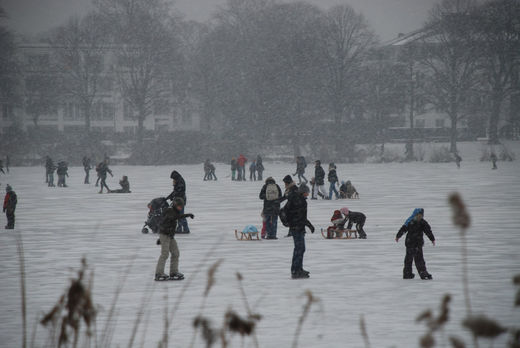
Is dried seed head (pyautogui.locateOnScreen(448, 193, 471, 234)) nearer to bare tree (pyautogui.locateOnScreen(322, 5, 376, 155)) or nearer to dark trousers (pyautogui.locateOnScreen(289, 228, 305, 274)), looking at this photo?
dark trousers (pyautogui.locateOnScreen(289, 228, 305, 274))

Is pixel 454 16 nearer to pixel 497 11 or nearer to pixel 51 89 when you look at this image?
pixel 497 11

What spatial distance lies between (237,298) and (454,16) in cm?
5238

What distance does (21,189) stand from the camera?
34562 millimetres

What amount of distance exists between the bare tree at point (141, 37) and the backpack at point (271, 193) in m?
46.2

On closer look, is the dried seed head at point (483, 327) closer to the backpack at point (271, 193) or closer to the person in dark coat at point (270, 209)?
the person in dark coat at point (270, 209)

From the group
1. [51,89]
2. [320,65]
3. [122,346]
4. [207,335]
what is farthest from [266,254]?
[51,89]

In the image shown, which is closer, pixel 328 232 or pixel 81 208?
pixel 328 232

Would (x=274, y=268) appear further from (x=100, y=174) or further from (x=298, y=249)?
(x=100, y=174)

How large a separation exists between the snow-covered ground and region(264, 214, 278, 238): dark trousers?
0.65m

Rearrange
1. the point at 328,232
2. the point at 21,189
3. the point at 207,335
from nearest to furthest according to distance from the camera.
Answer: the point at 207,335
the point at 328,232
the point at 21,189

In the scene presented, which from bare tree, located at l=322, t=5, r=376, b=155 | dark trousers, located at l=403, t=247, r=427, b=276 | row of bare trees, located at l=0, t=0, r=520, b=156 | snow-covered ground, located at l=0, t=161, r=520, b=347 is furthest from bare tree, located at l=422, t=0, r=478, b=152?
dark trousers, located at l=403, t=247, r=427, b=276

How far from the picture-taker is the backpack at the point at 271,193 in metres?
16.6

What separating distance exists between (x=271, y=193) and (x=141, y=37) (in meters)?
46.7

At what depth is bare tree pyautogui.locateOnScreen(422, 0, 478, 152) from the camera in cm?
5788
